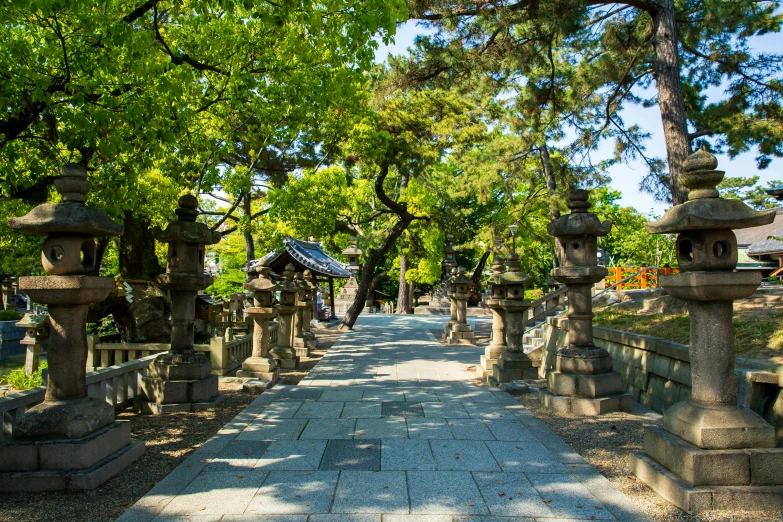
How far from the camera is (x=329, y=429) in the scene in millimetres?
5723

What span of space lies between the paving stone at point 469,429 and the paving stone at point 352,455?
954 mm

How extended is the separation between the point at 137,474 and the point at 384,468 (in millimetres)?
2135

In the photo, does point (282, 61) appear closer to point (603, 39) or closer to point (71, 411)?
point (71, 411)

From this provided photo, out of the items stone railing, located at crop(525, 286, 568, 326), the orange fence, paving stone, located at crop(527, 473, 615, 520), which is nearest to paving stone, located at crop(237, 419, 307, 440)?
paving stone, located at crop(527, 473, 615, 520)

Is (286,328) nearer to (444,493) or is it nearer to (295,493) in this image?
(295,493)

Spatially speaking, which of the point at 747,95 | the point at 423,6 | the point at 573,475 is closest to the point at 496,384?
the point at 573,475

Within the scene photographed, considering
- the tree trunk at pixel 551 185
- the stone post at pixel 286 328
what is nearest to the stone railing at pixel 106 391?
the stone post at pixel 286 328

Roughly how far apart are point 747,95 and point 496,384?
302 inches

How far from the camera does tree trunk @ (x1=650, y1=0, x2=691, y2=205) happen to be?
8.70 metres

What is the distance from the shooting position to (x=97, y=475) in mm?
3957

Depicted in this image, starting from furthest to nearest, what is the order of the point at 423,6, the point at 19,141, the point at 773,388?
the point at 423,6, the point at 19,141, the point at 773,388

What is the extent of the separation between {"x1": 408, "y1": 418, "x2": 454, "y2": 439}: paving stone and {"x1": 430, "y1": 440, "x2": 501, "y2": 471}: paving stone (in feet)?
0.74

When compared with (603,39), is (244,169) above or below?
below

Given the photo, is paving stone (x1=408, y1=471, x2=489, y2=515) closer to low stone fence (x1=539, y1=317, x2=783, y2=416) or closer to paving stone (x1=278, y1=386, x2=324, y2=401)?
low stone fence (x1=539, y1=317, x2=783, y2=416)
